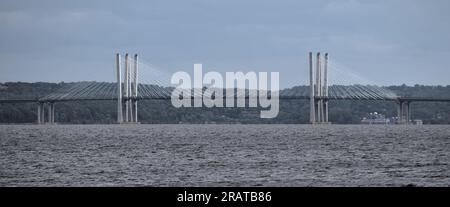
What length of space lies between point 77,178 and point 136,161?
347 inches

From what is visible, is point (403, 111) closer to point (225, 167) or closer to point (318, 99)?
point (318, 99)

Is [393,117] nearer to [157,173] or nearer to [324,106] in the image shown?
[324,106]

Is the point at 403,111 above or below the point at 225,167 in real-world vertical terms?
above

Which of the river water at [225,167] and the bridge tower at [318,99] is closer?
the river water at [225,167]

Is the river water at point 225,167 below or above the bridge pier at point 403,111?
below

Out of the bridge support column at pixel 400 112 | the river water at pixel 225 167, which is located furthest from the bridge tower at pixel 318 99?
the river water at pixel 225 167

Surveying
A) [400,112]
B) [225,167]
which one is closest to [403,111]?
[400,112]

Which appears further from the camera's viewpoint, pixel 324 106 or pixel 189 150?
pixel 324 106

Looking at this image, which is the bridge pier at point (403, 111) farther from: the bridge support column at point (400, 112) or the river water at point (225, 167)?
the river water at point (225, 167)

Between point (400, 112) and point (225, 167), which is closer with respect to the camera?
point (225, 167)

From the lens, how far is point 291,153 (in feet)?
157

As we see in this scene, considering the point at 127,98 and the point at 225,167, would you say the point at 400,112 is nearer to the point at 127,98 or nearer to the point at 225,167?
the point at 127,98
